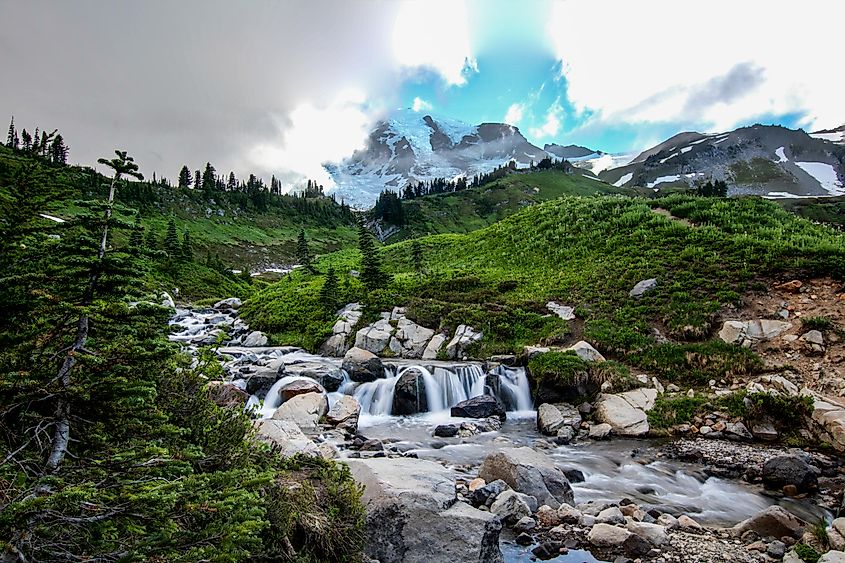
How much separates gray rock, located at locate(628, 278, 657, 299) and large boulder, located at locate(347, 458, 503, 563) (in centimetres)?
2050

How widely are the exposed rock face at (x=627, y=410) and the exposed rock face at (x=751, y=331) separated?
483cm

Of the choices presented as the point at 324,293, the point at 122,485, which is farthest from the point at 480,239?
the point at 122,485

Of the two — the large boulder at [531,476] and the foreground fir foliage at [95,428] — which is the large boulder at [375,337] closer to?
the large boulder at [531,476]

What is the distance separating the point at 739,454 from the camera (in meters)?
13.0

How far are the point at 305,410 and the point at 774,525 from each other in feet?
43.7

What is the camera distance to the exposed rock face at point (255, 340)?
30.7m

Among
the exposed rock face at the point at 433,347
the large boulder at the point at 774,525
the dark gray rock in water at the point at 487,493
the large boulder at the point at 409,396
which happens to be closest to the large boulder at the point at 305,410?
the large boulder at the point at 409,396

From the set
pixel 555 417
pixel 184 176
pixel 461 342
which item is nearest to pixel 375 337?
pixel 461 342

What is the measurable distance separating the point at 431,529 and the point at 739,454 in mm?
11141

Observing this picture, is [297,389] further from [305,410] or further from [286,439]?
[286,439]

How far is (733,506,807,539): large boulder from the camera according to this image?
862 centimetres

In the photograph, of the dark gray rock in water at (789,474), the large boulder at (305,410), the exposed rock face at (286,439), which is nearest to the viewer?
the exposed rock face at (286,439)

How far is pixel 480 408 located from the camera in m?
18.0

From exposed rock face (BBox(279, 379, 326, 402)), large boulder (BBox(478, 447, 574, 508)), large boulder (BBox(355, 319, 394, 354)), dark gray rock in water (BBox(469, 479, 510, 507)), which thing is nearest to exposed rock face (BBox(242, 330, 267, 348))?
large boulder (BBox(355, 319, 394, 354))
